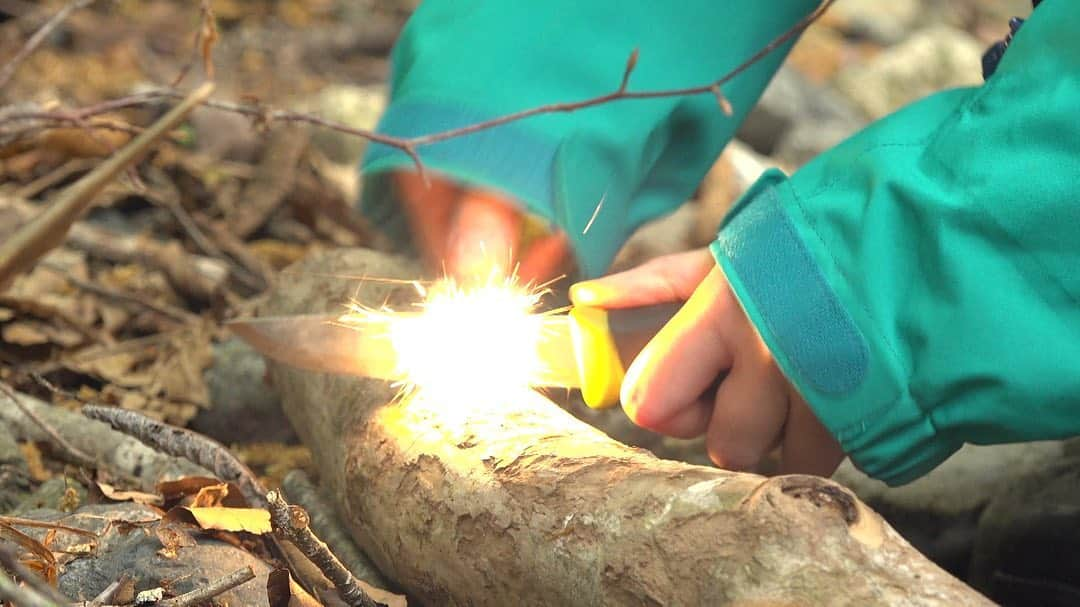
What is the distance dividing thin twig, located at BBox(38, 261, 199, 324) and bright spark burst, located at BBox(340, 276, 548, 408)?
0.85m

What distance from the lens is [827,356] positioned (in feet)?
5.23

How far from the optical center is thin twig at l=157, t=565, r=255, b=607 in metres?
1.34

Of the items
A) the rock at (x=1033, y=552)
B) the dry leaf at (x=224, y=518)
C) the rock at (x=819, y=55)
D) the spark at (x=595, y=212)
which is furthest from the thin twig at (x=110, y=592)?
the rock at (x=819, y=55)

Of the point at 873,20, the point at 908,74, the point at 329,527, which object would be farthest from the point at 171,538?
Result: the point at 873,20

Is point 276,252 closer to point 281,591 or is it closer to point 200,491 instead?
point 200,491

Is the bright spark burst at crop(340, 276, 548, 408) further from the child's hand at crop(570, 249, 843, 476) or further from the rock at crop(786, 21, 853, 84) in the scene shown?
the rock at crop(786, 21, 853, 84)

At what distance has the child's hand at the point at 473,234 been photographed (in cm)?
209

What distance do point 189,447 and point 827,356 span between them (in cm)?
100

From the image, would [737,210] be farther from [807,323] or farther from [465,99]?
[465,99]

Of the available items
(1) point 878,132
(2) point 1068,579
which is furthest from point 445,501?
(2) point 1068,579

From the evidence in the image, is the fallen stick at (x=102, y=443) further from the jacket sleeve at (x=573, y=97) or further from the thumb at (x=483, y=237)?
the jacket sleeve at (x=573, y=97)

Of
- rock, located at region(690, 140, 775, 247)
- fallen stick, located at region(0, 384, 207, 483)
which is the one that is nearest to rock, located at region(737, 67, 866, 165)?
rock, located at region(690, 140, 775, 247)

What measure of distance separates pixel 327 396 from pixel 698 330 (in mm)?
699

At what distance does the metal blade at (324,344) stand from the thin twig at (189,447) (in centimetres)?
23
